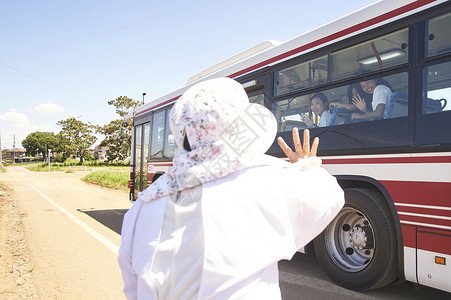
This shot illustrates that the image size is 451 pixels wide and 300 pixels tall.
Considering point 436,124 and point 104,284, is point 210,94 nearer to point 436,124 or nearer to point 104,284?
point 436,124

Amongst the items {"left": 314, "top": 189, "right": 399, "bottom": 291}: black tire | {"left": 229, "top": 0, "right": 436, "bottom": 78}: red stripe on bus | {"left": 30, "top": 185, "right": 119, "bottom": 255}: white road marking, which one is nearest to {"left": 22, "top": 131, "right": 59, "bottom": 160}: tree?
{"left": 30, "top": 185, "right": 119, "bottom": 255}: white road marking

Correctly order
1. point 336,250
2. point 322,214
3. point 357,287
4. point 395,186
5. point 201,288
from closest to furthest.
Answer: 1. point 201,288
2. point 322,214
3. point 395,186
4. point 357,287
5. point 336,250

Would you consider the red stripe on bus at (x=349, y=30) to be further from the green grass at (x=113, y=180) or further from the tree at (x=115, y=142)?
the tree at (x=115, y=142)

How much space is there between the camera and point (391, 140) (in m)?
3.72

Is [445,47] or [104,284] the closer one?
[445,47]

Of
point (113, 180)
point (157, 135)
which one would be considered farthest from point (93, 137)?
point (157, 135)

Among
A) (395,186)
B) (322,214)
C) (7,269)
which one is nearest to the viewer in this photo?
(322,214)

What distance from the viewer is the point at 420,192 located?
3.43 metres

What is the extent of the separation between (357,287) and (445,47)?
2.77 m

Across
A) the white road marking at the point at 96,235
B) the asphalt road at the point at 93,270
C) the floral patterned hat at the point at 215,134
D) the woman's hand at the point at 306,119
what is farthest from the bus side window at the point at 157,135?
the floral patterned hat at the point at 215,134

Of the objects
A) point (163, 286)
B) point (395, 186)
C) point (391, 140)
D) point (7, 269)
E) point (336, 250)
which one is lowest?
point (7, 269)

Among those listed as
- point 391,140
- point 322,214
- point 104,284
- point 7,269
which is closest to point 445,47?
point 391,140

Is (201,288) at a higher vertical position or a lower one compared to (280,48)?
lower

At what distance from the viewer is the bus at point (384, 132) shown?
334cm
